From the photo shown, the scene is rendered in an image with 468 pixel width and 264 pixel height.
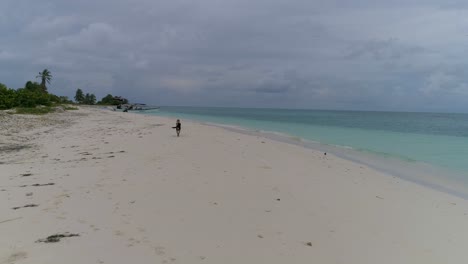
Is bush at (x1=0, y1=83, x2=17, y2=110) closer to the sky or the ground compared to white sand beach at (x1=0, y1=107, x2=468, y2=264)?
closer to the sky

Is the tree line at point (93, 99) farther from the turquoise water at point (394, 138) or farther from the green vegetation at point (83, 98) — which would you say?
the turquoise water at point (394, 138)

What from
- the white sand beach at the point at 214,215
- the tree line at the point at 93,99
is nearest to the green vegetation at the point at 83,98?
the tree line at the point at 93,99

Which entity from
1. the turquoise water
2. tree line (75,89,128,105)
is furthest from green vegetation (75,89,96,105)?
the turquoise water

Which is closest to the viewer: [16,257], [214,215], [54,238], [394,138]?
[16,257]

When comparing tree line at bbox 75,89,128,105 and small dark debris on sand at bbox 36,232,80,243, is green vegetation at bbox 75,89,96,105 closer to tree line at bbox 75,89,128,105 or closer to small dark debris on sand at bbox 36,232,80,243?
tree line at bbox 75,89,128,105

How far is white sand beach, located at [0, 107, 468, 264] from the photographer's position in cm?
483

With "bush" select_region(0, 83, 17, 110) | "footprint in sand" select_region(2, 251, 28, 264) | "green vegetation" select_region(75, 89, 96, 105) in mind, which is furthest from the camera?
"green vegetation" select_region(75, 89, 96, 105)

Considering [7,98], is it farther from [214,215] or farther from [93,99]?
[93,99]

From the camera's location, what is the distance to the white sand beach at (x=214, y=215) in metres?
4.83

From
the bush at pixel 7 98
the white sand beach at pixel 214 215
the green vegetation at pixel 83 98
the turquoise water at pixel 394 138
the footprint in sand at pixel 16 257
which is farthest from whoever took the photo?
the green vegetation at pixel 83 98

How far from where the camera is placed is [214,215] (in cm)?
645

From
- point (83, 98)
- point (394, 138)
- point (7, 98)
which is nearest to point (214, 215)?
point (394, 138)

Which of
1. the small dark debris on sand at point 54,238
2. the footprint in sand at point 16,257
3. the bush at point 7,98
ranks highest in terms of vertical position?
the bush at point 7,98

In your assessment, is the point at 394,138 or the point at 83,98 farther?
the point at 83,98
